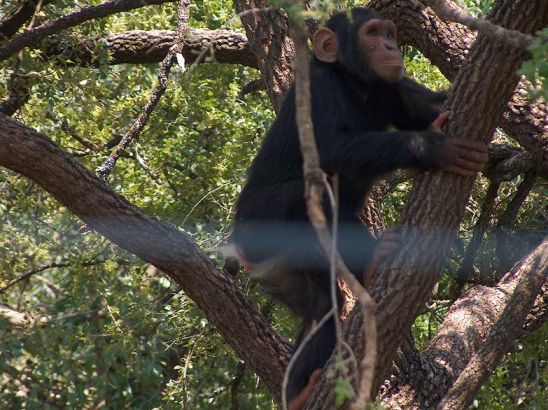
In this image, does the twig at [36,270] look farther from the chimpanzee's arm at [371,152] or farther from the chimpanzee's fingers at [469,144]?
the chimpanzee's fingers at [469,144]

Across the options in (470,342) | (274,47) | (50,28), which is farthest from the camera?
(50,28)

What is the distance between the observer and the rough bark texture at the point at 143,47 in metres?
7.02

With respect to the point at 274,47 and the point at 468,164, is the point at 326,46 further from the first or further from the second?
the point at 468,164

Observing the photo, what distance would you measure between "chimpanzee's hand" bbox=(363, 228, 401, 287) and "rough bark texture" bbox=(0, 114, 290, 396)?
2.75 ft

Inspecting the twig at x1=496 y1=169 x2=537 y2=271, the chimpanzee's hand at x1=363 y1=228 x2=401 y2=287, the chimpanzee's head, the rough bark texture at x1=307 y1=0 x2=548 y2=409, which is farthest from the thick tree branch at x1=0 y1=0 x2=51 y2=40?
the rough bark texture at x1=307 y1=0 x2=548 y2=409

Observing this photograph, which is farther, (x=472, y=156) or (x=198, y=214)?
(x=198, y=214)

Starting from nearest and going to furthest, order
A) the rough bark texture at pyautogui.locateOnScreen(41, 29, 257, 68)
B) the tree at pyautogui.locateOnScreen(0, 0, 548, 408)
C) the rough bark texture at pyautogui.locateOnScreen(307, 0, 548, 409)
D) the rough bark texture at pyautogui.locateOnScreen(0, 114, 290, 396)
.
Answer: the rough bark texture at pyautogui.locateOnScreen(307, 0, 548, 409), the tree at pyautogui.locateOnScreen(0, 0, 548, 408), the rough bark texture at pyautogui.locateOnScreen(0, 114, 290, 396), the rough bark texture at pyautogui.locateOnScreen(41, 29, 257, 68)

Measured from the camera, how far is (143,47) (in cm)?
758

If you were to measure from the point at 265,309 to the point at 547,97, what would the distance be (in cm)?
474

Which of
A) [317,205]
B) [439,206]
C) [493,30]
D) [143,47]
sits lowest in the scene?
[317,205]

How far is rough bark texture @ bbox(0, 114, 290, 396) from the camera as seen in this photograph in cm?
442

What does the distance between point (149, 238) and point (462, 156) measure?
162 centimetres

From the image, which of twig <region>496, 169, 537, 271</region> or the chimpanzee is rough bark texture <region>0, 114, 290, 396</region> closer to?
the chimpanzee

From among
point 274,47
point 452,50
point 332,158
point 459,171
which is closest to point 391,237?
point 459,171
